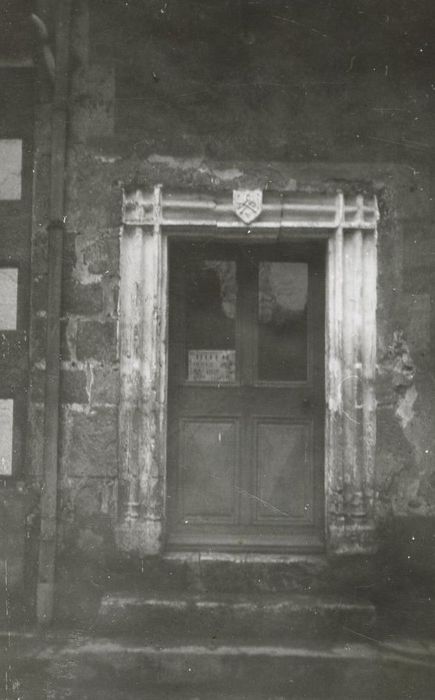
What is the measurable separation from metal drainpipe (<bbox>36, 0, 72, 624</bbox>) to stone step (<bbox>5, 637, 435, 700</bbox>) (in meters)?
0.41

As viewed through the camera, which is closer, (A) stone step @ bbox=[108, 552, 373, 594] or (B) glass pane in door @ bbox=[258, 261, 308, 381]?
(A) stone step @ bbox=[108, 552, 373, 594]

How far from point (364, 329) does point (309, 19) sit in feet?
6.03

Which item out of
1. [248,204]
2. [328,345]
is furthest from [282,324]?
[248,204]

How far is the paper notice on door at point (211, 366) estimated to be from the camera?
13.2 feet

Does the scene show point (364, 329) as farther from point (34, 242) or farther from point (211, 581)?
point (34, 242)

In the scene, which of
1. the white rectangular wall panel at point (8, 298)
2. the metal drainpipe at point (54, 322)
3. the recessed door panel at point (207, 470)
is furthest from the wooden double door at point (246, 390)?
the white rectangular wall panel at point (8, 298)

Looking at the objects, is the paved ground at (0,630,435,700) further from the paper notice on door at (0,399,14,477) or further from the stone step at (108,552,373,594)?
the paper notice on door at (0,399,14,477)

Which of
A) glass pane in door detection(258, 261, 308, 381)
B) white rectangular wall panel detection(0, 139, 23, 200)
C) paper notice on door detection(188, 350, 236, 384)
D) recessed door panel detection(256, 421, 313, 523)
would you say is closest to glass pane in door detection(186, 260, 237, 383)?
paper notice on door detection(188, 350, 236, 384)

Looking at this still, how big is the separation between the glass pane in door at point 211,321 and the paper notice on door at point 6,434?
1.07 m

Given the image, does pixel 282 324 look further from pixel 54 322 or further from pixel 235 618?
pixel 235 618

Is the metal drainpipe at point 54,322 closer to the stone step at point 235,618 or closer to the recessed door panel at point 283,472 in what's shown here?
the stone step at point 235,618

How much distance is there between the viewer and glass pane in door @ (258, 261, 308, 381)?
403cm

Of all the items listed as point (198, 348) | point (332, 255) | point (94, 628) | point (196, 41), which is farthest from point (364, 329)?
point (94, 628)

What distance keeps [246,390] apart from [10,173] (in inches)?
74.1
